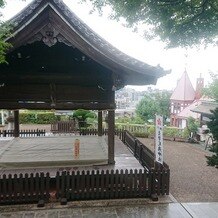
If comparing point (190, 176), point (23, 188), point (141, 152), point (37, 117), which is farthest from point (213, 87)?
point (37, 117)

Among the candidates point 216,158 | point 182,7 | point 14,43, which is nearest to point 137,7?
point 182,7

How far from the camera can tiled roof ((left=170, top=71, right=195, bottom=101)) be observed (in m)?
51.3

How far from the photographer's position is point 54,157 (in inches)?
440

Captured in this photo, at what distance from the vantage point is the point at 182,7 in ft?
26.4

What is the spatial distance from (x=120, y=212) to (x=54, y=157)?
388 cm

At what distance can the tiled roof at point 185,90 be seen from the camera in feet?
168

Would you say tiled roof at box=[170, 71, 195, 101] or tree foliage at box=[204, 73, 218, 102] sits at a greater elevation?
tiled roof at box=[170, 71, 195, 101]

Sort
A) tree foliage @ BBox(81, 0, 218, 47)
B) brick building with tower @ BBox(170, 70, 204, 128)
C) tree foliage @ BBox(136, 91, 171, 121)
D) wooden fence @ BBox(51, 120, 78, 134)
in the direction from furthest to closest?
tree foliage @ BBox(136, 91, 171, 121), brick building with tower @ BBox(170, 70, 204, 128), wooden fence @ BBox(51, 120, 78, 134), tree foliage @ BBox(81, 0, 218, 47)

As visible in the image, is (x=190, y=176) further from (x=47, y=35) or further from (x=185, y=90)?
(x=185, y=90)

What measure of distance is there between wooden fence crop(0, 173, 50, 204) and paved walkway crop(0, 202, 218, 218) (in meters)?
0.37

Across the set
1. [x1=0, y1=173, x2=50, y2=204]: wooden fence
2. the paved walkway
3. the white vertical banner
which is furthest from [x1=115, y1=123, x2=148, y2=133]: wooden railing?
[x1=0, y1=173, x2=50, y2=204]: wooden fence

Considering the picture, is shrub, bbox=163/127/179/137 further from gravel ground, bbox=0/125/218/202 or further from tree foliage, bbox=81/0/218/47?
tree foliage, bbox=81/0/218/47

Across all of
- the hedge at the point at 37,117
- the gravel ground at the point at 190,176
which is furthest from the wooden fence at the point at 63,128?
the hedge at the point at 37,117

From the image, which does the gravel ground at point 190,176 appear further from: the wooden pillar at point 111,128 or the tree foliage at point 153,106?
the tree foliage at point 153,106
